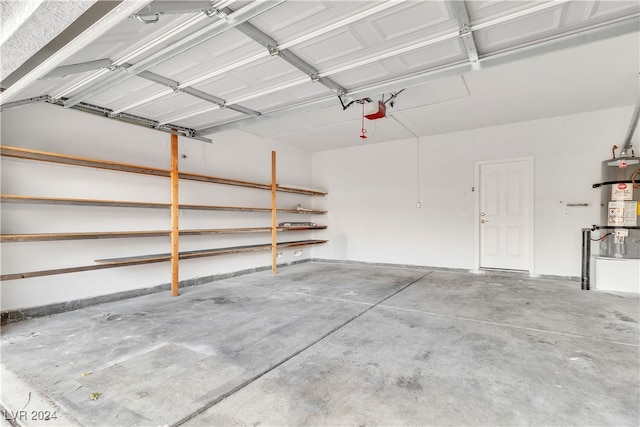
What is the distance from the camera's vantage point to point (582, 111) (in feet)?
15.9

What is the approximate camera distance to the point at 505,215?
5.62 meters

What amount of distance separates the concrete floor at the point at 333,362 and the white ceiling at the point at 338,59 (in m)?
2.05

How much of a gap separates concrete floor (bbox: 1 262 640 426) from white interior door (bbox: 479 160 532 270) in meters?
1.54

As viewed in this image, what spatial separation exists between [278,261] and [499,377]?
5191mm

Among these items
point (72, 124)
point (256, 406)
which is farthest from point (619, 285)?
point (72, 124)

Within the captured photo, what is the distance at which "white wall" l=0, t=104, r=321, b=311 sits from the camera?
326cm

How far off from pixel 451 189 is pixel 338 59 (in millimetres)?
4426

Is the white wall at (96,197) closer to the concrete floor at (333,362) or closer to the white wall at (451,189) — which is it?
the concrete floor at (333,362)

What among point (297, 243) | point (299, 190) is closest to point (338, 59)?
point (299, 190)

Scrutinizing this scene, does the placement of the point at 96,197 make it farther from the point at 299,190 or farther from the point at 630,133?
the point at 630,133

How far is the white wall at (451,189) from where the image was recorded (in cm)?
497

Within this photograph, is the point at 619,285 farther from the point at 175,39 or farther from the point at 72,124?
the point at 72,124

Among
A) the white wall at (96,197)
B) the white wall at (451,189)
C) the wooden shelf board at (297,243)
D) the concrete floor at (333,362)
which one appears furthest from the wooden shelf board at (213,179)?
the white wall at (451,189)

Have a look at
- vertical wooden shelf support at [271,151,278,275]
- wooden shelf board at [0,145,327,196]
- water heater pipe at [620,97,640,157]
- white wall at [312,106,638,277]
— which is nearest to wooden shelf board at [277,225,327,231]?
vertical wooden shelf support at [271,151,278,275]
